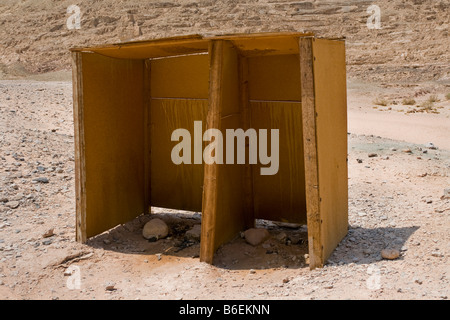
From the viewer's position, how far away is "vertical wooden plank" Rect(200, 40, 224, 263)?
455cm

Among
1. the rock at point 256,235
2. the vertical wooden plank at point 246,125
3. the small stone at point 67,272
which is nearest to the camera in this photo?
the small stone at point 67,272

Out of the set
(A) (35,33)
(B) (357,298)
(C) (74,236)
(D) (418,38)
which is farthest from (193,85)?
(A) (35,33)

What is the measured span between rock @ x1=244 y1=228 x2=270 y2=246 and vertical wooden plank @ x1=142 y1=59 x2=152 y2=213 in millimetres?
1424

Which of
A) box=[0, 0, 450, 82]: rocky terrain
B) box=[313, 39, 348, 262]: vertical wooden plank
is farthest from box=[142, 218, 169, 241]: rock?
box=[0, 0, 450, 82]: rocky terrain

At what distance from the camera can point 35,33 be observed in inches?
1604

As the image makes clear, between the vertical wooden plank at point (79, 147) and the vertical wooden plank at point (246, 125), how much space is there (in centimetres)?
154

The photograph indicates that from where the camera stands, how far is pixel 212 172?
4613 mm

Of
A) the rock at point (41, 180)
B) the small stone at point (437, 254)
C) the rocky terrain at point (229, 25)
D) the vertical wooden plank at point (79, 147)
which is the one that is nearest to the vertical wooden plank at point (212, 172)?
the vertical wooden plank at point (79, 147)

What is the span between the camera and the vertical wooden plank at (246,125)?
5.42m

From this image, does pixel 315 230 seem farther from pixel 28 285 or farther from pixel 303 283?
pixel 28 285

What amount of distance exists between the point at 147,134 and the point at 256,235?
5.75 feet

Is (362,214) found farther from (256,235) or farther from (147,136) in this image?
(147,136)

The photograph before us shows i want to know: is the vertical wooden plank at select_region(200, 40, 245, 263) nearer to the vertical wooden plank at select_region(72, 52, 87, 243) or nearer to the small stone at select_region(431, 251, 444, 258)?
the vertical wooden plank at select_region(72, 52, 87, 243)

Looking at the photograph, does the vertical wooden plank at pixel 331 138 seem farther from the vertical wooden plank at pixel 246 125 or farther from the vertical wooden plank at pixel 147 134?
the vertical wooden plank at pixel 147 134
